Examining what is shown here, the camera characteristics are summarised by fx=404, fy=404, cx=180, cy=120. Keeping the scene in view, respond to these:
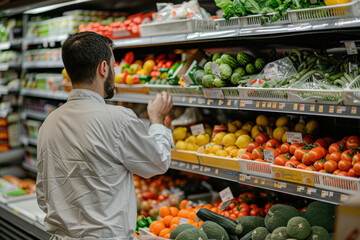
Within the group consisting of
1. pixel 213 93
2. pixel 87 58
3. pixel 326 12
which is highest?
pixel 326 12

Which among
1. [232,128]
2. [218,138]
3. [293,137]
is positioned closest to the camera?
[293,137]

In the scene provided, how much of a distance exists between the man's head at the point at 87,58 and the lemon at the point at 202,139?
1.25 meters

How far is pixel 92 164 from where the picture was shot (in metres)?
2.11

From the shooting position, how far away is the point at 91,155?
2107mm

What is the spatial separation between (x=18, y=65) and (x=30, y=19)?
771 mm

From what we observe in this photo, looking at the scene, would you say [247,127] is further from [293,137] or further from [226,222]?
[226,222]

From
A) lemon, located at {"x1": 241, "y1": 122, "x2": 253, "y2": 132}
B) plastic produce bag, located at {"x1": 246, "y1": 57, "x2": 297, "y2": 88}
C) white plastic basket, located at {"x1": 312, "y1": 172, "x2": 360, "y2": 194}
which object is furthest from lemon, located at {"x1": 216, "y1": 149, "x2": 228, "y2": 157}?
white plastic basket, located at {"x1": 312, "y1": 172, "x2": 360, "y2": 194}

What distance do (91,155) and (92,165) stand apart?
0.17 feet

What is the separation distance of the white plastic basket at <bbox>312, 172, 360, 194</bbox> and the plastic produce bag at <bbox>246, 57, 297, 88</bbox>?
639mm

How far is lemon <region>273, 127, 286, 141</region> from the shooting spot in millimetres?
2934

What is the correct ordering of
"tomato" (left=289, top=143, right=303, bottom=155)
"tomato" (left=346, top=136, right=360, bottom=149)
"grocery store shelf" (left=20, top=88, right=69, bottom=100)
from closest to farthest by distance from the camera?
1. "tomato" (left=346, top=136, right=360, bottom=149)
2. "tomato" (left=289, top=143, right=303, bottom=155)
3. "grocery store shelf" (left=20, top=88, right=69, bottom=100)

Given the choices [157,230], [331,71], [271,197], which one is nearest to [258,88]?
[331,71]

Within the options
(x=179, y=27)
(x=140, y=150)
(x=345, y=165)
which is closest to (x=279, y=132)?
(x=345, y=165)

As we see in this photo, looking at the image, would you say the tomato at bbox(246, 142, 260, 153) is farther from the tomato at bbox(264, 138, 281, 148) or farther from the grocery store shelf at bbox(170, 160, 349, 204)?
the grocery store shelf at bbox(170, 160, 349, 204)
